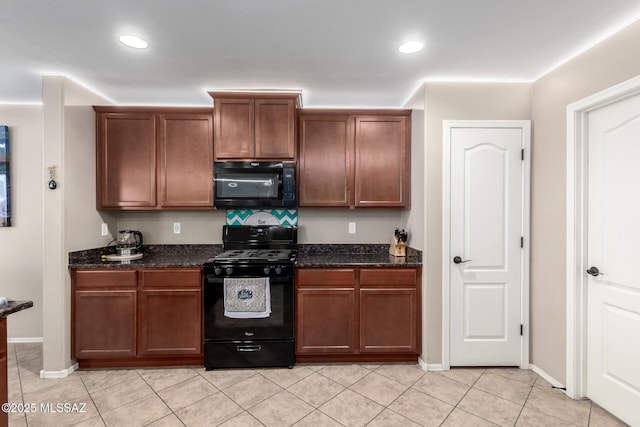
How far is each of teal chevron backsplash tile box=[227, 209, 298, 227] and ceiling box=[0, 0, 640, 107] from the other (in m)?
1.24

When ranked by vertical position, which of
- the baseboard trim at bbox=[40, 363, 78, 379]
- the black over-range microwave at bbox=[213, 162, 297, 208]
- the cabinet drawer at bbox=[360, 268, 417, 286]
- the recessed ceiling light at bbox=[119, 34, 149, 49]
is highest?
the recessed ceiling light at bbox=[119, 34, 149, 49]

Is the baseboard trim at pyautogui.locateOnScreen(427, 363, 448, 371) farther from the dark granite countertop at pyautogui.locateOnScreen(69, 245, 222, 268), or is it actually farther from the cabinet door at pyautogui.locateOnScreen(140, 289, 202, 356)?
the dark granite countertop at pyautogui.locateOnScreen(69, 245, 222, 268)

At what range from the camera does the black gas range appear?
2.51 m

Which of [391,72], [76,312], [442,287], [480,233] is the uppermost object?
[391,72]

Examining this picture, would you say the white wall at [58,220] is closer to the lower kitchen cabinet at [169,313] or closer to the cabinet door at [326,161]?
the lower kitchen cabinet at [169,313]

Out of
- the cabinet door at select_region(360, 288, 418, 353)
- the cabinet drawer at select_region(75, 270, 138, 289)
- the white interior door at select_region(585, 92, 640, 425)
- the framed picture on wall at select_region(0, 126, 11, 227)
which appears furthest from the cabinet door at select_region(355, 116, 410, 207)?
the framed picture on wall at select_region(0, 126, 11, 227)

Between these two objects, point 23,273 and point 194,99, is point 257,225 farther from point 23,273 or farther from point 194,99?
point 23,273

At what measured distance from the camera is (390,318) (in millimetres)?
2594

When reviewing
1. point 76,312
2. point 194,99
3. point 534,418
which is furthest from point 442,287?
point 76,312

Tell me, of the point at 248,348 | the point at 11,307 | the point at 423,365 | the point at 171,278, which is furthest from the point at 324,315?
the point at 11,307

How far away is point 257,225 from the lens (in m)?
3.14

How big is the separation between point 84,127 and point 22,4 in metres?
1.22

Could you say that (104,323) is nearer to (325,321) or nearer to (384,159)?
(325,321)

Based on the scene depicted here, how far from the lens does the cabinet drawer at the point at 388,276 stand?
259 centimetres
